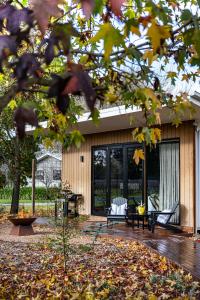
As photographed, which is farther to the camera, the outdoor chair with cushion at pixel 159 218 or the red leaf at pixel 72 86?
the outdoor chair with cushion at pixel 159 218

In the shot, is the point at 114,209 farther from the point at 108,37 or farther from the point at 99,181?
the point at 108,37

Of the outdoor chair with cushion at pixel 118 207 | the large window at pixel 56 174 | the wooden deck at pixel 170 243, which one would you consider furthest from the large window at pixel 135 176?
the large window at pixel 56 174

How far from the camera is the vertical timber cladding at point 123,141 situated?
10695 mm

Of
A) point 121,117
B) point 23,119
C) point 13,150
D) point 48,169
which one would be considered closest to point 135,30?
point 23,119

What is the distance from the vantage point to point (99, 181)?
1403 cm

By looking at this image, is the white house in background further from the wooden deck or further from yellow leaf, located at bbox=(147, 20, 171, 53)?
yellow leaf, located at bbox=(147, 20, 171, 53)

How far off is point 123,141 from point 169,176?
2132 millimetres

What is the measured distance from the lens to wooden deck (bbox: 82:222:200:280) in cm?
649

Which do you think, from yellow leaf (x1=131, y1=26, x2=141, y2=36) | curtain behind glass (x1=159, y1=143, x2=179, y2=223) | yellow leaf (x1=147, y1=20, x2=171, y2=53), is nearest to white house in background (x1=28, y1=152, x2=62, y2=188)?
curtain behind glass (x1=159, y1=143, x2=179, y2=223)

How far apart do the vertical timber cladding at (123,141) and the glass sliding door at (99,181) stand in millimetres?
235

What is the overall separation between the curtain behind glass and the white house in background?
80.7 ft

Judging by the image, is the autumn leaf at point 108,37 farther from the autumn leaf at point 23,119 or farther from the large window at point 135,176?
the large window at point 135,176

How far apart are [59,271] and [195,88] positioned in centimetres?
477

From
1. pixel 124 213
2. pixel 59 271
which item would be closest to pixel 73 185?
pixel 124 213
